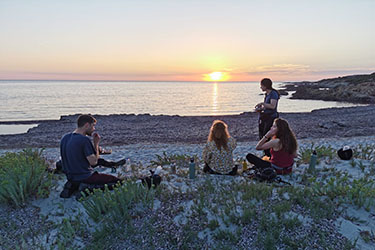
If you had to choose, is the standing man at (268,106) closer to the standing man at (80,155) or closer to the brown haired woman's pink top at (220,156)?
the brown haired woman's pink top at (220,156)

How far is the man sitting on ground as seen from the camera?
194 inches

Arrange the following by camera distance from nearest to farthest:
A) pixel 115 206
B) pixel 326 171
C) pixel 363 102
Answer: pixel 115 206, pixel 326 171, pixel 363 102

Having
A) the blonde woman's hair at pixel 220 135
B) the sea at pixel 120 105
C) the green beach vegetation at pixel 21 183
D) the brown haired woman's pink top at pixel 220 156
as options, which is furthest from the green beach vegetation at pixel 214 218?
the sea at pixel 120 105

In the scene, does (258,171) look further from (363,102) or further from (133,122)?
(363,102)

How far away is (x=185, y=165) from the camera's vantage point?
7574mm

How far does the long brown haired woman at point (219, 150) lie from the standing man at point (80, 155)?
94.2 inches

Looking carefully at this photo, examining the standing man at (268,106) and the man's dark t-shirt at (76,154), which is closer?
the man's dark t-shirt at (76,154)

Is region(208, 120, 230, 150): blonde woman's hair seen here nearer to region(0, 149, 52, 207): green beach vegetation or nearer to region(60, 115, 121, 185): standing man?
region(60, 115, 121, 185): standing man

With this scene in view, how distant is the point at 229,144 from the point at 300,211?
222 cm

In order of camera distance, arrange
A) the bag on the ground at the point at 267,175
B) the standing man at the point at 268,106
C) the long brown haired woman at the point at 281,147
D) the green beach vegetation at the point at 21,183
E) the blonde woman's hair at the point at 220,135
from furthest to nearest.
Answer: the standing man at the point at 268,106, the blonde woman's hair at the point at 220,135, the long brown haired woman at the point at 281,147, the bag on the ground at the point at 267,175, the green beach vegetation at the point at 21,183

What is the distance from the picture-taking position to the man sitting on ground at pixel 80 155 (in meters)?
4.93

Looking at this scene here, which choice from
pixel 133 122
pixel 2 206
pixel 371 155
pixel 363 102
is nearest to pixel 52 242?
pixel 2 206

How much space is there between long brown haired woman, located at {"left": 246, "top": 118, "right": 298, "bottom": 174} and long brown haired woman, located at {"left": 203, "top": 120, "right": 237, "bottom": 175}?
0.57 meters

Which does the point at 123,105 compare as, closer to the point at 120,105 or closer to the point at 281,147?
the point at 120,105
